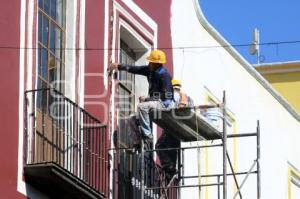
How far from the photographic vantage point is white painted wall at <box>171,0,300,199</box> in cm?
2934

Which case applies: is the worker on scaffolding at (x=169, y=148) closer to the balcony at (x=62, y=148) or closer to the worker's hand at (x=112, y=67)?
the worker's hand at (x=112, y=67)

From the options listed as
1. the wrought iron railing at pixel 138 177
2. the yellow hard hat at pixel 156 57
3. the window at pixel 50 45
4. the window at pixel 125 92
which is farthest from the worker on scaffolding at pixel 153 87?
the window at pixel 50 45

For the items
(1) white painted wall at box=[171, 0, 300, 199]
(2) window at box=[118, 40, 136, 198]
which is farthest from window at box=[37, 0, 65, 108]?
(1) white painted wall at box=[171, 0, 300, 199]

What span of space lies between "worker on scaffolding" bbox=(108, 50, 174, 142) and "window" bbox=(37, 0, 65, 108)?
126 centimetres

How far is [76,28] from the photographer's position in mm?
24641

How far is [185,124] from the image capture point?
25328mm

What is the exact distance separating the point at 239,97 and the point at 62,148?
9.68 m

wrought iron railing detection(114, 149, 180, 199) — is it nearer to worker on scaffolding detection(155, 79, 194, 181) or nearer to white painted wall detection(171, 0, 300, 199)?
worker on scaffolding detection(155, 79, 194, 181)

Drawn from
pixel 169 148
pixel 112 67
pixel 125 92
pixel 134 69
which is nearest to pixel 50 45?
pixel 112 67

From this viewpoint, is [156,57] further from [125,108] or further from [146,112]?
[125,108]

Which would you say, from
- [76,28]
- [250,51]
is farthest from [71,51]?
[250,51]

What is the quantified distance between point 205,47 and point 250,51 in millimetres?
11927

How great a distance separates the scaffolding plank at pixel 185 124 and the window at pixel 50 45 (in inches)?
66.5

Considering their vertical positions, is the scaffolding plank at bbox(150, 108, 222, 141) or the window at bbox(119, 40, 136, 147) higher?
the window at bbox(119, 40, 136, 147)
